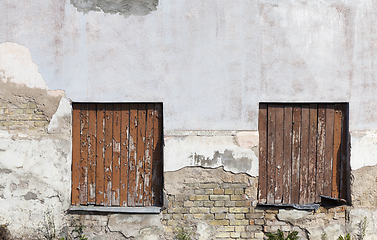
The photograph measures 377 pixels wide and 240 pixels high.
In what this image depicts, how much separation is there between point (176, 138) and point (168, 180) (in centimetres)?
50

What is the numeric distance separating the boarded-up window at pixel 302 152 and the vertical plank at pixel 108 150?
179 centimetres

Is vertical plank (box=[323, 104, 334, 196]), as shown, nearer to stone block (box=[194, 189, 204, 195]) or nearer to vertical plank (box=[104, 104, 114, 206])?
stone block (box=[194, 189, 204, 195])

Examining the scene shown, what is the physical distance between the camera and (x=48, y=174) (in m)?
3.71

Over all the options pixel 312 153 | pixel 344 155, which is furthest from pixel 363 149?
pixel 312 153

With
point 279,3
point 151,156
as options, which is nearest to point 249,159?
point 151,156

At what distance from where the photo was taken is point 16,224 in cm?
372

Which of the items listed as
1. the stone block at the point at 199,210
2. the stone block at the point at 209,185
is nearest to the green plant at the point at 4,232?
the stone block at the point at 199,210

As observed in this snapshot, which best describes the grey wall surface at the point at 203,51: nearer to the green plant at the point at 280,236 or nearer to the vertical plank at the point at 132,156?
the vertical plank at the point at 132,156

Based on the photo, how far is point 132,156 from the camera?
12.5 feet

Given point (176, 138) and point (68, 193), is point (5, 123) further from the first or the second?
point (176, 138)

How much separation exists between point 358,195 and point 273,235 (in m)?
1.14

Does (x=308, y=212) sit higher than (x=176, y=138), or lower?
lower

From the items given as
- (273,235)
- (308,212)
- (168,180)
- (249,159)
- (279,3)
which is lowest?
(273,235)

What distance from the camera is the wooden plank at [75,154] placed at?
3.78 metres
